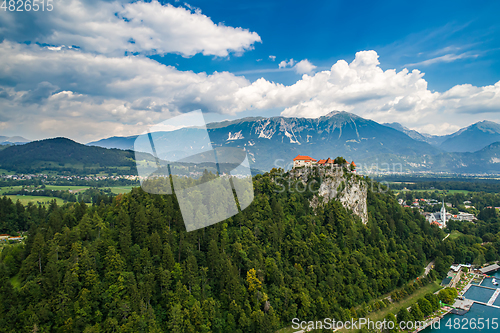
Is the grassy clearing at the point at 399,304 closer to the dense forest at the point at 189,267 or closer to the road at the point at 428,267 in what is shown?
the dense forest at the point at 189,267

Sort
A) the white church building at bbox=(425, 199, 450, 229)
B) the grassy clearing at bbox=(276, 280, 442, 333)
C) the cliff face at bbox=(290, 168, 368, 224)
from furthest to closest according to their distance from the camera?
the white church building at bbox=(425, 199, 450, 229) < the cliff face at bbox=(290, 168, 368, 224) < the grassy clearing at bbox=(276, 280, 442, 333)

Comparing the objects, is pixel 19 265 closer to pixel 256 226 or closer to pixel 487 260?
pixel 256 226

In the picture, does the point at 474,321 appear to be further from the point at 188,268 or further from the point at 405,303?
the point at 188,268

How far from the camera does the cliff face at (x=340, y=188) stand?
42.8m

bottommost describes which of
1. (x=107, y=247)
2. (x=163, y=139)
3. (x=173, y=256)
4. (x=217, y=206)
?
(x=173, y=256)

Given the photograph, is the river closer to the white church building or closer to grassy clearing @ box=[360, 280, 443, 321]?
grassy clearing @ box=[360, 280, 443, 321]

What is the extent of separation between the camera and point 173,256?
2625cm

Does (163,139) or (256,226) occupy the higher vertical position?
(163,139)

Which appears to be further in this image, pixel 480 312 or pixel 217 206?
pixel 480 312

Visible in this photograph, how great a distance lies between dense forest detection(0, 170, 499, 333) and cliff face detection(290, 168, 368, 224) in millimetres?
1848

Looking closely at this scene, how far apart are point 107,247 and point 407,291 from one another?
40.9 m

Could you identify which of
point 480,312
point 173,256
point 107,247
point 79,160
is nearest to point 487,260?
point 480,312

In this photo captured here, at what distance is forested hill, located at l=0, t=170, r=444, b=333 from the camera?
21.2 meters

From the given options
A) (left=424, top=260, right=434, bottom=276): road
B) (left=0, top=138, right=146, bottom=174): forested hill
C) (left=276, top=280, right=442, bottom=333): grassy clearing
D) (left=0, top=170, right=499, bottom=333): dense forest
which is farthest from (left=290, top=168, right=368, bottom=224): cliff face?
(left=0, top=138, right=146, bottom=174): forested hill
